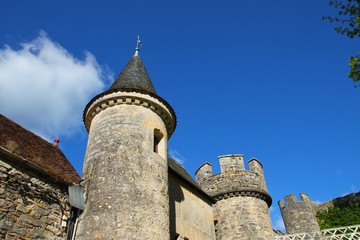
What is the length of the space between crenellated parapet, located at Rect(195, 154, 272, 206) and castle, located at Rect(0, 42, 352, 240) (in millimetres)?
1258

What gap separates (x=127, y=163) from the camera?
293 inches

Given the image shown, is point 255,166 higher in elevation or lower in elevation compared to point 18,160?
higher

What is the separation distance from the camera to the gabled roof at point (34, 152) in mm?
6547

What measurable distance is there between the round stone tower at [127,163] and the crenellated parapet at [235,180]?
430 cm

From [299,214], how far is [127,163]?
930 inches

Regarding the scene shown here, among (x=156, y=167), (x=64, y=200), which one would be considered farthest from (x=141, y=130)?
(x=64, y=200)

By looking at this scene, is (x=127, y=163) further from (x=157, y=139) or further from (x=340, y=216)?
(x=340, y=216)

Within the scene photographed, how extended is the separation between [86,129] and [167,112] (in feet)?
8.13

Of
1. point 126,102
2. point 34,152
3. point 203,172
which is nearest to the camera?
point 34,152

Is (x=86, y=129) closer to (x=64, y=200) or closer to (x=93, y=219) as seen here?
(x=64, y=200)

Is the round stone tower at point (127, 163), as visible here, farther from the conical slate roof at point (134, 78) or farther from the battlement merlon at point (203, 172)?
the battlement merlon at point (203, 172)

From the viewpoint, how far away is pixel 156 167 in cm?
799

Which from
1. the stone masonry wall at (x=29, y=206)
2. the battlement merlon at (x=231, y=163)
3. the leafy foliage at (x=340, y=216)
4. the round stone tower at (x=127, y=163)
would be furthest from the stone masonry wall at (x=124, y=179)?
the leafy foliage at (x=340, y=216)

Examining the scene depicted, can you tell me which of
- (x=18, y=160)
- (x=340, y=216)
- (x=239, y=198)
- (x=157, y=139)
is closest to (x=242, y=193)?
(x=239, y=198)
